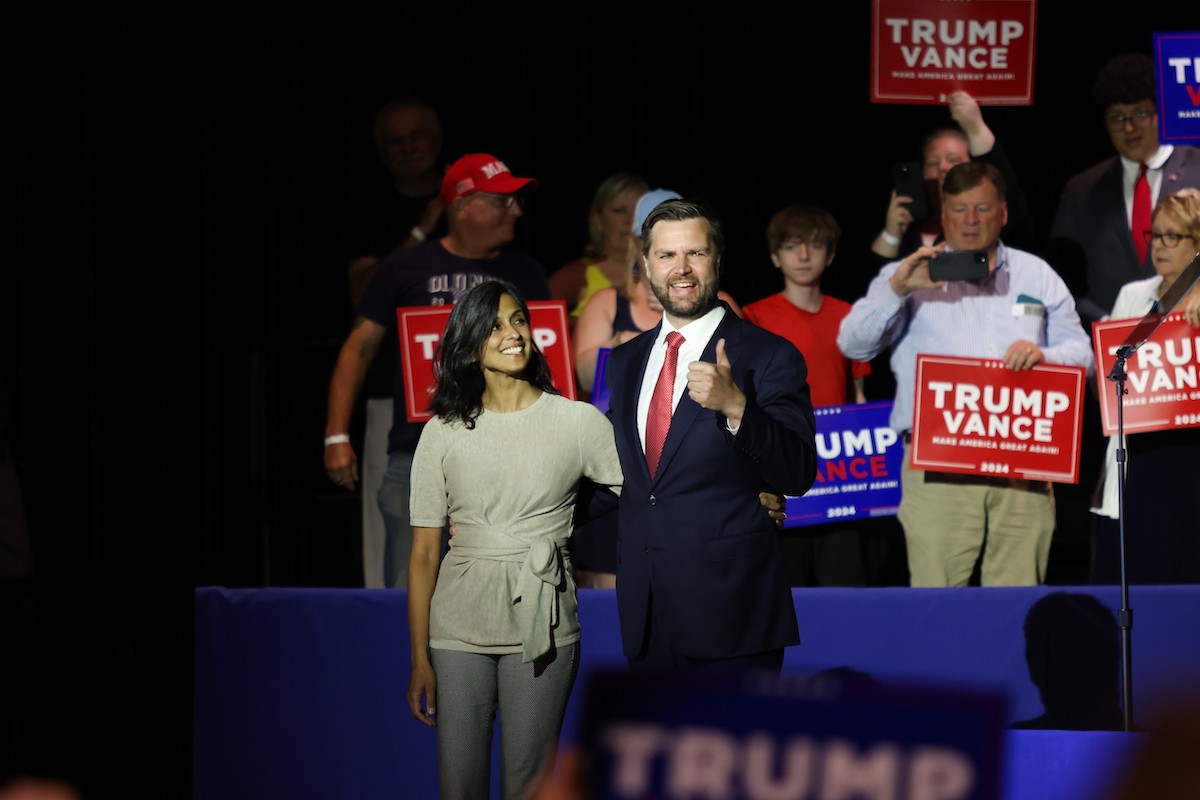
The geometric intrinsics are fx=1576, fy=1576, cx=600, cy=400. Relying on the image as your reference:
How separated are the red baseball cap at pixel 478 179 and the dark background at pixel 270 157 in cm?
166

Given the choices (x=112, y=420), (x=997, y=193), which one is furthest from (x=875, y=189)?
(x=112, y=420)

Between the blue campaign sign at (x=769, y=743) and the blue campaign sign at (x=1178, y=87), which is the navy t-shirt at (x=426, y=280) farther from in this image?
the blue campaign sign at (x=769, y=743)

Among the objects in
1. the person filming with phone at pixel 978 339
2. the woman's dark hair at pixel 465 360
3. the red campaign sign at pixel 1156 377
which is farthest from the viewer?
the person filming with phone at pixel 978 339

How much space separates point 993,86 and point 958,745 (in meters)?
4.15

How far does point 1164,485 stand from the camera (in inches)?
210

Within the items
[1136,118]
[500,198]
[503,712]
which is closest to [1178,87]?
[1136,118]

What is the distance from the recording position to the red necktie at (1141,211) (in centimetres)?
593

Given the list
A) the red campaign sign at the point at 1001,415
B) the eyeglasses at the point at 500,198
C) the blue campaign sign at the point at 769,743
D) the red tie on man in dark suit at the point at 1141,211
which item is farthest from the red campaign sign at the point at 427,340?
the blue campaign sign at the point at 769,743

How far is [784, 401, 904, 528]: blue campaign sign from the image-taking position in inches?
222

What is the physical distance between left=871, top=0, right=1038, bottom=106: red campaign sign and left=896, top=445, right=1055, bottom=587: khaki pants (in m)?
1.61

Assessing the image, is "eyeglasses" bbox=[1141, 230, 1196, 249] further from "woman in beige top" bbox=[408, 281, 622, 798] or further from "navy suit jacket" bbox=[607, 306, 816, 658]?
"woman in beige top" bbox=[408, 281, 622, 798]

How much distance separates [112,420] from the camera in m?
7.45

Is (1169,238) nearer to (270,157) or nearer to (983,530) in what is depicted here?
(983,530)

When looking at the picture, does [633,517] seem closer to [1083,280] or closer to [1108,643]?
[1108,643]
